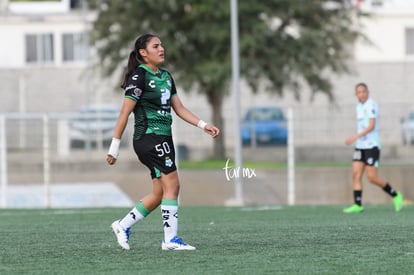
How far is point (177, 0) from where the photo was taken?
111 ft

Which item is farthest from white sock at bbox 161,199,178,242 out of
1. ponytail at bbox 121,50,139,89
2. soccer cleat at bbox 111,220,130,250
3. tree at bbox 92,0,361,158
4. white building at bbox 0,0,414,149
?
white building at bbox 0,0,414,149

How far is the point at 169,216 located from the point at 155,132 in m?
0.76

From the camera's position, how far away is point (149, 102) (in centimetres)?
1041

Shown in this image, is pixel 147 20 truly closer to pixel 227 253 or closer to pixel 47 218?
pixel 47 218

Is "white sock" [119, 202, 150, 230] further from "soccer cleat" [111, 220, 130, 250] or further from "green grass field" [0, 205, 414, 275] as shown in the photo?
"green grass field" [0, 205, 414, 275]

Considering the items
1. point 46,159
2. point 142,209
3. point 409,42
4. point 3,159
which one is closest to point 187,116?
point 142,209

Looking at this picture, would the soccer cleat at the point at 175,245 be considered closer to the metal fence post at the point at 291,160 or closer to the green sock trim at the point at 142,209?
the green sock trim at the point at 142,209

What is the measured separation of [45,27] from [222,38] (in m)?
21.3

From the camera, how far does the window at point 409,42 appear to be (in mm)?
52000

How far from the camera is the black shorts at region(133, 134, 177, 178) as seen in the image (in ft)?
33.8

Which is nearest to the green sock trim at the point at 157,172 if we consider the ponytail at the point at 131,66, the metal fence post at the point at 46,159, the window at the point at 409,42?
the ponytail at the point at 131,66

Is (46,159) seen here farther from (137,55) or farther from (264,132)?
(137,55)

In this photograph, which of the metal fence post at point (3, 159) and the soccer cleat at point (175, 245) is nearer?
the soccer cleat at point (175, 245)

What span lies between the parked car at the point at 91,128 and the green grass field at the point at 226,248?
43.5 ft
